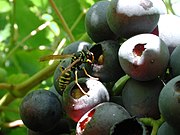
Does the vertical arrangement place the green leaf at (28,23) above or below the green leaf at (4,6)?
below

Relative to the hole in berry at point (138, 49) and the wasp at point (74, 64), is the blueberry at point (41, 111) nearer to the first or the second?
the wasp at point (74, 64)

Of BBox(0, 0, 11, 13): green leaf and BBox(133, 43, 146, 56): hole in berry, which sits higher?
BBox(133, 43, 146, 56): hole in berry

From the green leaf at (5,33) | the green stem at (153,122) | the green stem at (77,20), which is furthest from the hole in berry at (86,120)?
the green leaf at (5,33)

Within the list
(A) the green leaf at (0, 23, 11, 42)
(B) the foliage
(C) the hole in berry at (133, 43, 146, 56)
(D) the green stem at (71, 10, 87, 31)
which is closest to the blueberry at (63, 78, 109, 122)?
(C) the hole in berry at (133, 43, 146, 56)

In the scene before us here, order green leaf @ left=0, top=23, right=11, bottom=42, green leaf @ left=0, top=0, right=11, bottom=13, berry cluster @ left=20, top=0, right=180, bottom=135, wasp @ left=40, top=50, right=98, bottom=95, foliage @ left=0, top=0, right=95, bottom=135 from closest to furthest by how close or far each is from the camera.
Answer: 1. berry cluster @ left=20, top=0, right=180, bottom=135
2. wasp @ left=40, top=50, right=98, bottom=95
3. foliage @ left=0, top=0, right=95, bottom=135
4. green leaf @ left=0, top=0, right=11, bottom=13
5. green leaf @ left=0, top=23, right=11, bottom=42

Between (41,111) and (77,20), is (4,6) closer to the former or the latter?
(77,20)

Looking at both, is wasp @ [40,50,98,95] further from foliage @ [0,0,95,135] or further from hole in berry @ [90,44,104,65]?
foliage @ [0,0,95,135]

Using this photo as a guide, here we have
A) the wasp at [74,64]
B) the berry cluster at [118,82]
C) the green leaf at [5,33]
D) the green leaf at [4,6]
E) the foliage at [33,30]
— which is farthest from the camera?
the green leaf at [5,33]

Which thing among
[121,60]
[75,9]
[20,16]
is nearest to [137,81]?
[121,60]

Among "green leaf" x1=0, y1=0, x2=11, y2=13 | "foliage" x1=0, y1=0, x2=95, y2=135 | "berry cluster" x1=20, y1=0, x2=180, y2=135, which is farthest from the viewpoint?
"green leaf" x1=0, y1=0, x2=11, y2=13

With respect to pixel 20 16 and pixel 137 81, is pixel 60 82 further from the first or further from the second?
pixel 20 16
